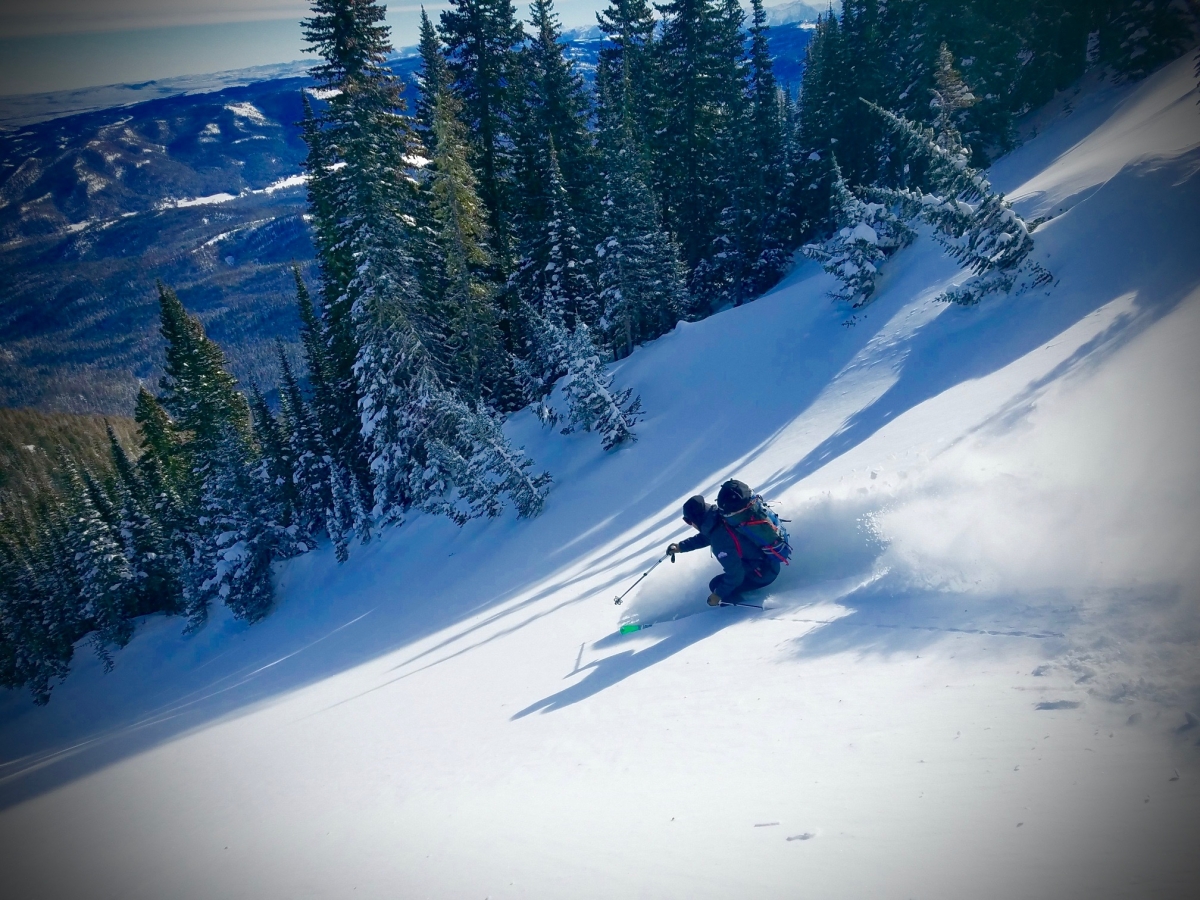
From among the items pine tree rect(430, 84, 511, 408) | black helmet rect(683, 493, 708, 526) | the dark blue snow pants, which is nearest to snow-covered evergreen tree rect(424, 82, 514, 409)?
pine tree rect(430, 84, 511, 408)

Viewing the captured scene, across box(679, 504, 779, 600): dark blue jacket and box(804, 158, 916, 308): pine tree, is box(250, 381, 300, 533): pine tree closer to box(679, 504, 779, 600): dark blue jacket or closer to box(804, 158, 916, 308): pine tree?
box(804, 158, 916, 308): pine tree

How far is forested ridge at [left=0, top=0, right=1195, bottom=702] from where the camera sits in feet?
71.4

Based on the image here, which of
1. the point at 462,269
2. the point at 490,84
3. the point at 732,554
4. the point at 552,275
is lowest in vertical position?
the point at 732,554

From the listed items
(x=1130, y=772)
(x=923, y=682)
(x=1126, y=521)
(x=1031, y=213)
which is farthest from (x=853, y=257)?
(x=1130, y=772)

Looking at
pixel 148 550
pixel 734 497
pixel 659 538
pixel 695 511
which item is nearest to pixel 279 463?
pixel 148 550

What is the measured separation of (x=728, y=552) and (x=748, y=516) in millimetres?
595

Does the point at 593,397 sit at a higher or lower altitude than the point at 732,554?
higher

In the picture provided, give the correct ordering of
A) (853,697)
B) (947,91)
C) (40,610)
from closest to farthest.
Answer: (853,697)
(947,91)
(40,610)

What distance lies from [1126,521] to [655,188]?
32.8 meters

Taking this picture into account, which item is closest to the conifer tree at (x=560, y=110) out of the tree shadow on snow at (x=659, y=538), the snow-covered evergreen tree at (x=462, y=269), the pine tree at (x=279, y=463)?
the snow-covered evergreen tree at (x=462, y=269)

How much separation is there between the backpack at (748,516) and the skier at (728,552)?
2.4 inches

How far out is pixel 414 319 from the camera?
2494 centimetres

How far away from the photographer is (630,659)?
721 cm

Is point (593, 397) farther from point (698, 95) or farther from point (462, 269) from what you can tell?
point (698, 95)
